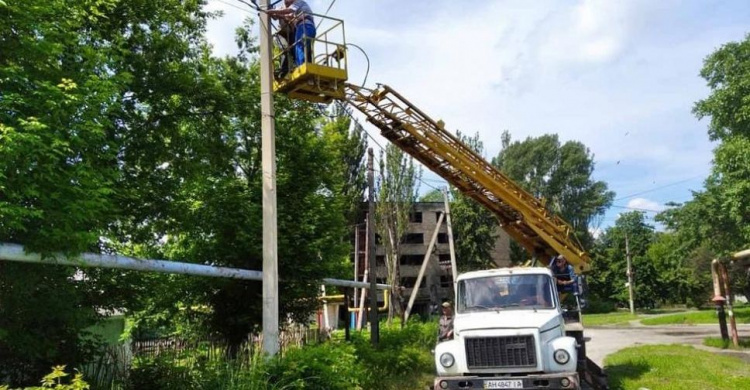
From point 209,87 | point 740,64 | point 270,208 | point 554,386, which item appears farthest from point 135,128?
point 740,64

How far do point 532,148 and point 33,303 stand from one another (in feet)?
193

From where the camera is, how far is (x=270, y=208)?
945 centimetres

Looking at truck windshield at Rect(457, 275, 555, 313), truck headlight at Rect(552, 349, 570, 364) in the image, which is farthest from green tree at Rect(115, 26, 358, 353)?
truck headlight at Rect(552, 349, 570, 364)

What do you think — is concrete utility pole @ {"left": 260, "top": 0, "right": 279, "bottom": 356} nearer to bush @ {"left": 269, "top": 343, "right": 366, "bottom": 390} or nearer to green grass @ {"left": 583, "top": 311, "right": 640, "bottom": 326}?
bush @ {"left": 269, "top": 343, "right": 366, "bottom": 390}

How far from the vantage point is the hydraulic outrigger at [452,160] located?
34.7ft

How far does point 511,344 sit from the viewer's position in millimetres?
9312

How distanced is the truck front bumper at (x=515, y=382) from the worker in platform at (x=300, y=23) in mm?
6100

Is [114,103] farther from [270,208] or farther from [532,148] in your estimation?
[532,148]

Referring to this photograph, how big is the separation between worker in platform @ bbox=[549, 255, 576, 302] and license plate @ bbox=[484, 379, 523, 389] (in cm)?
369

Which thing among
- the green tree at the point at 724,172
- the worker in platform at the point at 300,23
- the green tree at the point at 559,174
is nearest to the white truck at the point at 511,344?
the worker in platform at the point at 300,23

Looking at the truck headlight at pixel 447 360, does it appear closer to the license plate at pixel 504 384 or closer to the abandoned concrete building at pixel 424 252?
the license plate at pixel 504 384

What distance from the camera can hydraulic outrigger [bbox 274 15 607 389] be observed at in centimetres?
1057

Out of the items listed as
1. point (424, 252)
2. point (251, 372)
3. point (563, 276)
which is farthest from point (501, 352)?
point (424, 252)

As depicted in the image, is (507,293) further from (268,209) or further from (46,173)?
(46,173)
